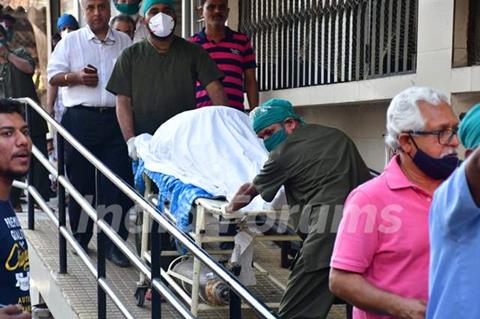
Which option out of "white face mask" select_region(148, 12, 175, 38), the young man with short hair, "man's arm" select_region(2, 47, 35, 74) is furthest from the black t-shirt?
"man's arm" select_region(2, 47, 35, 74)

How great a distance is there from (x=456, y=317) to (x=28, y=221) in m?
4.38

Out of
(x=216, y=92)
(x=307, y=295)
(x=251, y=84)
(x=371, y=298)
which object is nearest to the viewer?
(x=371, y=298)

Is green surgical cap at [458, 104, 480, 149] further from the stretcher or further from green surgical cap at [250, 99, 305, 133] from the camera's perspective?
the stretcher

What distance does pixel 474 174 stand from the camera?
1477 millimetres

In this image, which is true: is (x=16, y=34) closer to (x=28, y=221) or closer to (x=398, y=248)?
(x=28, y=221)

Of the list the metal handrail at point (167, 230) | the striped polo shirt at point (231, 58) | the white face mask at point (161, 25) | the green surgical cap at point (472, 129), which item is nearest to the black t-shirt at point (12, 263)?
the metal handrail at point (167, 230)

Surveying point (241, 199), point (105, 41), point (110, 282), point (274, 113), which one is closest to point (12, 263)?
point (241, 199)

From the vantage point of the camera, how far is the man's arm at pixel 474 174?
1.46 metres

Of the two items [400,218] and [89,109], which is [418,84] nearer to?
[89,109]

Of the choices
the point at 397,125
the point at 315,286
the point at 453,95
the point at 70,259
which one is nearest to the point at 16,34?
the point at 70,259

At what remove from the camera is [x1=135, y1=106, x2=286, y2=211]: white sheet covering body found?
394cm

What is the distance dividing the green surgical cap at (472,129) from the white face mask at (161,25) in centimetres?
314

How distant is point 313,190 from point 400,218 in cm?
104

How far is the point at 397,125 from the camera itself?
2193 mm
